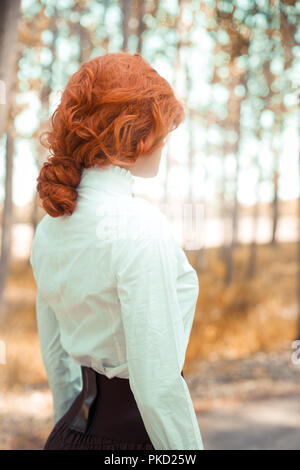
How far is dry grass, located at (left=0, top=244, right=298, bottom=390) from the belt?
4.40 metres

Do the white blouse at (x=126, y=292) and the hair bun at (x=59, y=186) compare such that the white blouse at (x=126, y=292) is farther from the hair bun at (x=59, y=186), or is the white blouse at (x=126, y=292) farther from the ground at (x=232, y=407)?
the ground at (x=232, y=407)

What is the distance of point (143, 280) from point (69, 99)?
500 mm

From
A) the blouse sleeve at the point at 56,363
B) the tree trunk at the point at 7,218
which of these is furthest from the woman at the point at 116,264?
A: the tree trunk at the point at 7,218

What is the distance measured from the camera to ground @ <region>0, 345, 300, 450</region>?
369 centimetres

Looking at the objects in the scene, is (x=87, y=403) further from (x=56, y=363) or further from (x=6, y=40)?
(x=6, y=40)

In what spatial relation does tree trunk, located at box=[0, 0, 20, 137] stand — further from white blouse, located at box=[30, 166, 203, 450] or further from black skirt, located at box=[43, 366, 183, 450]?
black skirt, located at box=[43, 366, 183, 450]

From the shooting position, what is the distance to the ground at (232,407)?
12.1ft

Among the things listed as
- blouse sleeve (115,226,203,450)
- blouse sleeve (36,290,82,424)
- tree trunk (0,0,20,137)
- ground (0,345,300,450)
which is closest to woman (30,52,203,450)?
blouse sleeve (115,226,203,450)

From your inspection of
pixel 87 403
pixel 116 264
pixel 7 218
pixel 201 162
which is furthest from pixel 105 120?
pixel 201 162

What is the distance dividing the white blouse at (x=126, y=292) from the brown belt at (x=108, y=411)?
0.14ft

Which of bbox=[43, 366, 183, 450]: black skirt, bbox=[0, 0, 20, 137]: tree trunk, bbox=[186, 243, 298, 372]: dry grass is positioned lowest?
bbox=[186, 243, 298, 372]: dry grass

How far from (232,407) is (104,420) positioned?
12.3ft

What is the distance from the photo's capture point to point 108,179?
1154 millimetres
